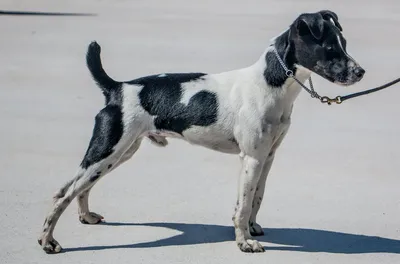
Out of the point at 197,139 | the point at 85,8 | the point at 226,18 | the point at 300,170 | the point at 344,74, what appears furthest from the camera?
the point at 85,8

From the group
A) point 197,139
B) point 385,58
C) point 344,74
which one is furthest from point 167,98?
point 385,58

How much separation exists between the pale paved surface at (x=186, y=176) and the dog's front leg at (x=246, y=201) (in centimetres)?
8

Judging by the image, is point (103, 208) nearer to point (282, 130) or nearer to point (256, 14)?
point (282, 130)

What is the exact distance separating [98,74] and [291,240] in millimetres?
1698

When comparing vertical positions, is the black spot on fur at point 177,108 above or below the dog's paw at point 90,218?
above

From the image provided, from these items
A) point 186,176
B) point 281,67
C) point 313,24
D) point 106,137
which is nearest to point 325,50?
point 313,24

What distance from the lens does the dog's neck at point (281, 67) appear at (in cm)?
593

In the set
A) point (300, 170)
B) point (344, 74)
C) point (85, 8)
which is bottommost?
point (85, 8)

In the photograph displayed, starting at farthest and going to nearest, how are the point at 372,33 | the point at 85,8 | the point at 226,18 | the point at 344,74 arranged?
the point at 85,8 < the point at 226,18 < the point at 372,33 < the point at 344,74

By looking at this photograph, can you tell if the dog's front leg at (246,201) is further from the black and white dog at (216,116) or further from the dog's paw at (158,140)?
the dog's paw at (158,140)

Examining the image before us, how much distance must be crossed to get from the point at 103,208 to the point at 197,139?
117 cm

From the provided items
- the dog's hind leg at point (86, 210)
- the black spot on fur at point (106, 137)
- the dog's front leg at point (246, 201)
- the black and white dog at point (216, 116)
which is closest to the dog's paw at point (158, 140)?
the black and white dog at point (216, 116)

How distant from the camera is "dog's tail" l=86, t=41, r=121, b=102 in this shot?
6223 mm

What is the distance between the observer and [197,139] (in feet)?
20.1
